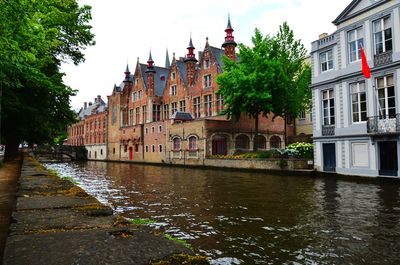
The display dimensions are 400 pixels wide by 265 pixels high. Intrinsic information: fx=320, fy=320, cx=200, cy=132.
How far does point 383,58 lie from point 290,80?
12274 millimetres

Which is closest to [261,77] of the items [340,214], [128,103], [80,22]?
[80,22]

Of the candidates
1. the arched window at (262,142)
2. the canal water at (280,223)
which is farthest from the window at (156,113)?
the canal water at (280,223)

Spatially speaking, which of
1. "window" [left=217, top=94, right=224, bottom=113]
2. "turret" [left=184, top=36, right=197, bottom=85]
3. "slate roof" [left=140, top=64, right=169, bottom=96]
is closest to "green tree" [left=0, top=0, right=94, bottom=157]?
"window" [left=217, top=94, right=224, bottom=113]

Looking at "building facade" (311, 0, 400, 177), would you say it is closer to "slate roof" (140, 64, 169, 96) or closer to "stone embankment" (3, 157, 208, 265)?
"stone embankment" (3, 157, 208, 265)

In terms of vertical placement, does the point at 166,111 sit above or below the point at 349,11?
below

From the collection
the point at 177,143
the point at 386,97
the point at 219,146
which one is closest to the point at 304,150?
the point at 386,97

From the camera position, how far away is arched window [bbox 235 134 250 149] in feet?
126

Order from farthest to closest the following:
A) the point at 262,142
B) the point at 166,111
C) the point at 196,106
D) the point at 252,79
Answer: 1. the point at 166,111
2. the point at 196,106
3. the point at 262,142
4. the point at 252,79

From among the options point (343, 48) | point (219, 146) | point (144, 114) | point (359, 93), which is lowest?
point (219, 146)

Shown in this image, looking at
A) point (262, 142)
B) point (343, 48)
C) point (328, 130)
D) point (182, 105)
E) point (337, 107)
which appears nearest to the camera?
point (343, 48)

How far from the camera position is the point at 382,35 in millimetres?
19172

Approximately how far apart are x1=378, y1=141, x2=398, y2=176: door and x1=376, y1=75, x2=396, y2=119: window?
168 cm

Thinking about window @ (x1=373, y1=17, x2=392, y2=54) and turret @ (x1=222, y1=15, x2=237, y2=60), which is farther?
turret @ (x1=222, y1=15, x2=237, y2=60)

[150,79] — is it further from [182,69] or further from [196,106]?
[196,106]
